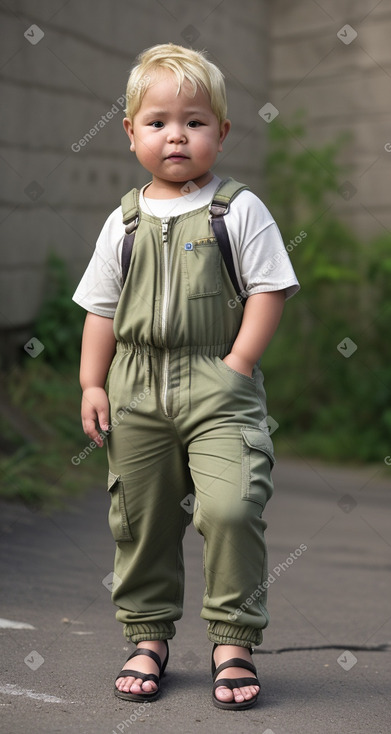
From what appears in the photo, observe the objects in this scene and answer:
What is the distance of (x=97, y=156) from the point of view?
730cm

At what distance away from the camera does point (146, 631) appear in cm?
274

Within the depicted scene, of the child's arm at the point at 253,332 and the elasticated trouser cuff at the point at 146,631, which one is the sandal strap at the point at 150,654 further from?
the child's arm at the point at 253,332

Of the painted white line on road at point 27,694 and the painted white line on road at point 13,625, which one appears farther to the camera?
the painted white line on road at point 13,625

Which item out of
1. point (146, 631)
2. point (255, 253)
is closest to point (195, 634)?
point (146, 631)

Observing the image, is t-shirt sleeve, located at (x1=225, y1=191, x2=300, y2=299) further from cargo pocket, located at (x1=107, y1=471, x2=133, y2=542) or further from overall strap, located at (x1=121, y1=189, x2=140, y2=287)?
cargo pocket, located at (x1=107, y1=471, x2=133, y2=542)

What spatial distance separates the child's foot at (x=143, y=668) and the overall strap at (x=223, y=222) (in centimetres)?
98

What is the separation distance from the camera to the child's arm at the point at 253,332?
2.61 meters

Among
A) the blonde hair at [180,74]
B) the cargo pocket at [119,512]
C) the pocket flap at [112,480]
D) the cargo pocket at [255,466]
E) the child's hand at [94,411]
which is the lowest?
the cargo pocket at [119,512]

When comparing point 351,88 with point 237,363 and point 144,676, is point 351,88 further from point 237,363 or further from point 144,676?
point 144,676

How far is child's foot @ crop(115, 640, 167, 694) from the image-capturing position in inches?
103

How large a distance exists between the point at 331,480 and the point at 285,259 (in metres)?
4.50

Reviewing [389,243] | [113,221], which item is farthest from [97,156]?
[113,221]

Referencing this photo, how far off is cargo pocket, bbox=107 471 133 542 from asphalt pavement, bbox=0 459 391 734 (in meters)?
0.42

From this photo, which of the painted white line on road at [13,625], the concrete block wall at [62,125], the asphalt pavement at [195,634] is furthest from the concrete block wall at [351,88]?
the painted white line on road at [13,625]
